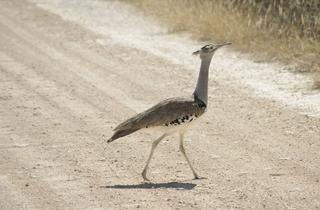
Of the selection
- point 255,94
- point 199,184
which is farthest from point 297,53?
point 199,184

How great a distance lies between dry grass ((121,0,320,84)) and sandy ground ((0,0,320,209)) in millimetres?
1265

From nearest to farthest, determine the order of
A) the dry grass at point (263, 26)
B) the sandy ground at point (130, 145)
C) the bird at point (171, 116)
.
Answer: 1. the sandy ground at point (130, 145)
2. the bird at point (171, 116)
3. the dry grass at point (263, 26)

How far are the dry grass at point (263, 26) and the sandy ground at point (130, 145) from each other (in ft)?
4.15

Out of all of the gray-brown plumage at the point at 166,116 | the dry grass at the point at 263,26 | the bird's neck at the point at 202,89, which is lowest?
the dry grass at the point at 263,26

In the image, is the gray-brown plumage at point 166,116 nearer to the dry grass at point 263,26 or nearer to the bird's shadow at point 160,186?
the bird's shadow at point 160,186

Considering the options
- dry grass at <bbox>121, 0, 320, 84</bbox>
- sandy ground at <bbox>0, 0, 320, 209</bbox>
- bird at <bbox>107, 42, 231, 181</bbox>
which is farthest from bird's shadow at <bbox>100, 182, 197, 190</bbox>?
dry grass at <bbox>121, 0, 320, 84</bbox>

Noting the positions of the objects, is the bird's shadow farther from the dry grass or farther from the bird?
the dry grass

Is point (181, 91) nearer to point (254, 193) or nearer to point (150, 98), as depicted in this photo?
point (150, 98)

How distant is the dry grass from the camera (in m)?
12.9

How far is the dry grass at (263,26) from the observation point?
1287cm

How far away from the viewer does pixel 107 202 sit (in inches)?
270

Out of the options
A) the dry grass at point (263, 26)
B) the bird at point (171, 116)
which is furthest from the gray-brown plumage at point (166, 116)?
the dry grass at point (263, 26)

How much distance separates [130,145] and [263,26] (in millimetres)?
5986

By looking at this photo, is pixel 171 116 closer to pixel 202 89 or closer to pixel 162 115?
pixel 162 115
